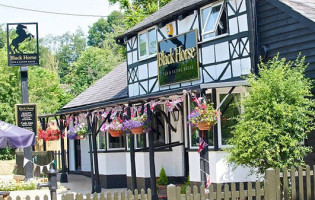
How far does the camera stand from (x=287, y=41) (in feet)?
48.2

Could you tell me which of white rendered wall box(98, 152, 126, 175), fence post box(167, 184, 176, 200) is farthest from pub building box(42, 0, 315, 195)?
fence post box(167, 184, 176, 200)

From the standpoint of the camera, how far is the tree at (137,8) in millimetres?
33562

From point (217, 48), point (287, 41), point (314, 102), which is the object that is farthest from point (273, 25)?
point (314, 102)

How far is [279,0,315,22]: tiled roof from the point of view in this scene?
14.1 meters

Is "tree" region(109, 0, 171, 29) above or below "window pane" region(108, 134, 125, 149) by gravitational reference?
above

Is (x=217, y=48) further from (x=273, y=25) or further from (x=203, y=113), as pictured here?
(x=203, y=113)

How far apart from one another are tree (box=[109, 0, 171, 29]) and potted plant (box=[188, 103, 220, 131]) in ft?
64.7

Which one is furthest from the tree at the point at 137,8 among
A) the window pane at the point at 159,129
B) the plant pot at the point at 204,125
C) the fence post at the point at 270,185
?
the fence post at the point at 270,185

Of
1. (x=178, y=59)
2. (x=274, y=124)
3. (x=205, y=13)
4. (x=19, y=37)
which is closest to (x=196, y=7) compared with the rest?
(x=205, y=13)

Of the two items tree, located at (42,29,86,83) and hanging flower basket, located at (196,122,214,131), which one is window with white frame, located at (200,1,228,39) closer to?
hanging flower basket, located at (196,122,214,131)

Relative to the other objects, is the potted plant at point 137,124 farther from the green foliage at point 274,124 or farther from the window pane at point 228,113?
the green foliage at point 274,124

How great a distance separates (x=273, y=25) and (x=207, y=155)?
379cm

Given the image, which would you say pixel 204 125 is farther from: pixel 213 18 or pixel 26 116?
pixel 26 116

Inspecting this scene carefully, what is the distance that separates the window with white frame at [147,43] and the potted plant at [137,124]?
3.17m
